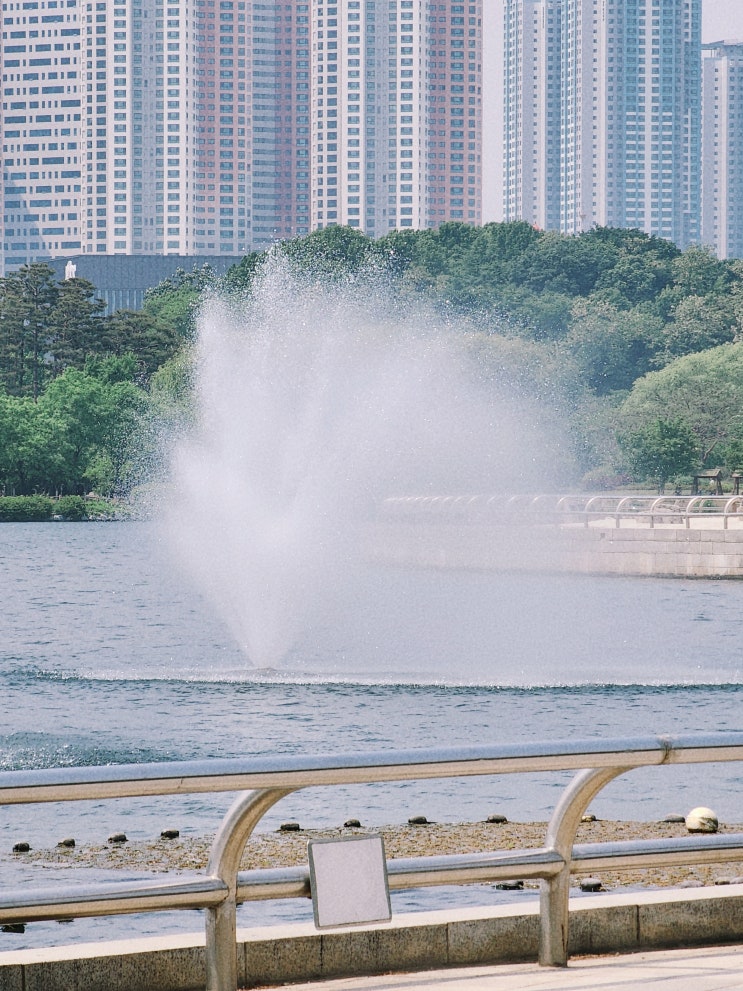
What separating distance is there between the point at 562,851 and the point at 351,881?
0.70m

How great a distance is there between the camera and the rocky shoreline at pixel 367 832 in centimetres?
1098

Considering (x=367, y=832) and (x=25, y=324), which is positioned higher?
(x=25, y=324)

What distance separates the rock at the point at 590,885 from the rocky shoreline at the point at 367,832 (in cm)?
55

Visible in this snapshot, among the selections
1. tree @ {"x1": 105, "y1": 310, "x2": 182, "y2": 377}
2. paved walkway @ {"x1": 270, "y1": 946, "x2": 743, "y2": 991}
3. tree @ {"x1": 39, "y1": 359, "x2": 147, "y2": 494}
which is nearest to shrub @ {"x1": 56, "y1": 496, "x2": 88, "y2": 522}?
tree @ {"x1": 39, "y1": 359, "x2": 147, "y2": 494}

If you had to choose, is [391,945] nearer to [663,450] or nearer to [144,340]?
[663,450]

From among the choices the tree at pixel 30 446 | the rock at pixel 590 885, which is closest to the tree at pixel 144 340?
the tree at pixel 30 446

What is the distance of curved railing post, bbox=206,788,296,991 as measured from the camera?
15.5 feet

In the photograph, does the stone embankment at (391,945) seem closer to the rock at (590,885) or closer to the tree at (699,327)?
the rock at (590,885)

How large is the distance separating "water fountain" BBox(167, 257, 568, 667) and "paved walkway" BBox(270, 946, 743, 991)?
22.3 meters

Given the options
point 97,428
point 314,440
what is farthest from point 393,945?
point 97,428

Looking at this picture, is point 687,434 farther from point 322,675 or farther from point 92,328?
point 322,675

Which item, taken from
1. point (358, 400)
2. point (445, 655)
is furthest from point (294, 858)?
point (358, 400)

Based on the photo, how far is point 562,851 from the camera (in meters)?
5.25

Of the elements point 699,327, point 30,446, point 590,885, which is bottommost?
point 590,885
